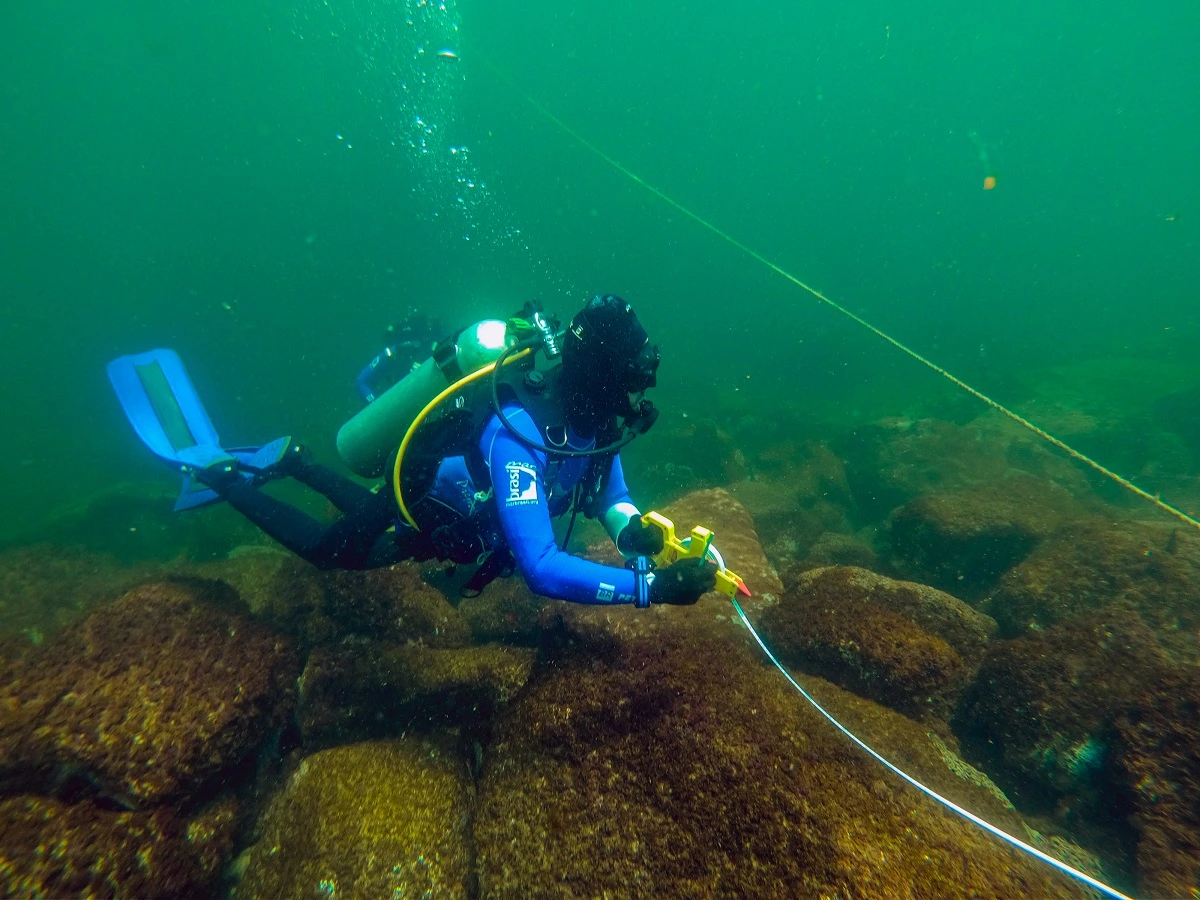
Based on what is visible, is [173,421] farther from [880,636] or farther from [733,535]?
[880,636]

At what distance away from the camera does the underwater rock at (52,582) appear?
27.1 ft

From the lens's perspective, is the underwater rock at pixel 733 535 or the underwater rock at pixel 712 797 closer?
the underwater rock at pixel 712 797

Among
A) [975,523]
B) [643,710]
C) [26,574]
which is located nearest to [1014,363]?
[975,523]

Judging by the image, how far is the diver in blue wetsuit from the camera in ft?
10.6

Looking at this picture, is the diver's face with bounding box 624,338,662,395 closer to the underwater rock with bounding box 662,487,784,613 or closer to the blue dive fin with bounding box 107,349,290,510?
the underwater rock with bounding box 662,487,784,613

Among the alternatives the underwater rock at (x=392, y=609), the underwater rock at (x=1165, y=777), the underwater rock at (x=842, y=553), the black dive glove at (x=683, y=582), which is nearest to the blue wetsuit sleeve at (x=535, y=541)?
the black dive glove at (x=683, y=582)

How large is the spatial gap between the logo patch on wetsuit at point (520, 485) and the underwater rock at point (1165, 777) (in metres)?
3.92

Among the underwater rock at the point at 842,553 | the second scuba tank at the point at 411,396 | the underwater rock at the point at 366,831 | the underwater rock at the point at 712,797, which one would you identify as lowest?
the underwater rock at the point at 842,553

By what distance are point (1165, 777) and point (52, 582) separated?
48.6ft

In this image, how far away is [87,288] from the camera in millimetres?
52312

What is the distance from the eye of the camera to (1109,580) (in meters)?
4.96

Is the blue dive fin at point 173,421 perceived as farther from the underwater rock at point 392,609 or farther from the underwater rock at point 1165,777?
the underwater rock at point 1165,777

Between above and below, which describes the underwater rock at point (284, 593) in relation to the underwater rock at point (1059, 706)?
above

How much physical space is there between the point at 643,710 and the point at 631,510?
1.68m
